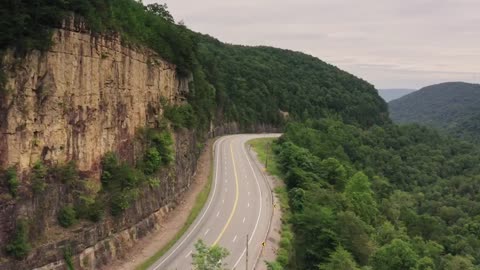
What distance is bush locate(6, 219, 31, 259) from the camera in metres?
27.6

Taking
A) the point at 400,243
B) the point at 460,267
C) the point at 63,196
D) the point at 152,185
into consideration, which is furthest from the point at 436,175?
the point at 63,196

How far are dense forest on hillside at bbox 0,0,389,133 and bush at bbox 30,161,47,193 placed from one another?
6.56 m

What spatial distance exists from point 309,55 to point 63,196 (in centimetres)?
15256

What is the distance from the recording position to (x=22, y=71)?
93.4 feet

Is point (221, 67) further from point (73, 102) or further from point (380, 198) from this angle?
point (73, 102)

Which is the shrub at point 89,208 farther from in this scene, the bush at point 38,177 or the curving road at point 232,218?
the curving road at point 232,218

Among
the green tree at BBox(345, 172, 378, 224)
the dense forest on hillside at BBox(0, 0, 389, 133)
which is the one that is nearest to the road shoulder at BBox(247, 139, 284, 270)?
the green tree at BBox(345, 172, 378, 224)

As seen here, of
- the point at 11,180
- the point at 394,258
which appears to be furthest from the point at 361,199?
the point at 11,180

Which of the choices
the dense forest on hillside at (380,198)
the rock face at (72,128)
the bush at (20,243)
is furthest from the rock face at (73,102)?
the dense forest on hillside at (380,198)

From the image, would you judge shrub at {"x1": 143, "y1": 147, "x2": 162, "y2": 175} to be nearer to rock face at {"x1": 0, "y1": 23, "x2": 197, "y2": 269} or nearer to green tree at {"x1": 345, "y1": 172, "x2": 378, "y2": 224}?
rock face at {"x1": 0, "y1": 23, "x2": 197, "y2": 269}

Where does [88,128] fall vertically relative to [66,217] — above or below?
above

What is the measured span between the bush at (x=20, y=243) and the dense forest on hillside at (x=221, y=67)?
9532 millimetres

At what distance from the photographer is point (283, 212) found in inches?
1994

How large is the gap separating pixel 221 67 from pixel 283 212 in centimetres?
7293
